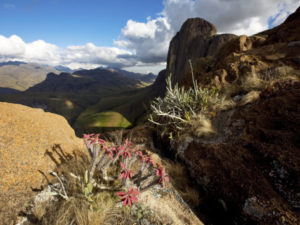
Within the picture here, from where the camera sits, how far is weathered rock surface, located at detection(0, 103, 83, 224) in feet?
8.89

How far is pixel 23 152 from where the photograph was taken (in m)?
3.24

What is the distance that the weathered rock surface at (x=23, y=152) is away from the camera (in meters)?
2.71

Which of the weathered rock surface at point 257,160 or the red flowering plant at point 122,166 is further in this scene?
the weathered rock surface at point 257,160

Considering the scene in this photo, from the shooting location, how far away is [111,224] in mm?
2252

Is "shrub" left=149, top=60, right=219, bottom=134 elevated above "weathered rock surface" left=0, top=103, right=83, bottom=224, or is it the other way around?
"shrub" left=149, top=60, right=219, bottom=134

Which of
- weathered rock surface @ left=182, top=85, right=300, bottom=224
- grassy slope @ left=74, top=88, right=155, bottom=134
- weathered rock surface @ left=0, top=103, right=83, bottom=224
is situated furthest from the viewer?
grassy slope @ left=74, top=88, right=155, bottom=134

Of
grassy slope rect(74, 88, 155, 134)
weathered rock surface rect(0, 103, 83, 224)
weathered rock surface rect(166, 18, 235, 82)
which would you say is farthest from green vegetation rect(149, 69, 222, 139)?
grassy slope rect(74, 88, 155, 134)

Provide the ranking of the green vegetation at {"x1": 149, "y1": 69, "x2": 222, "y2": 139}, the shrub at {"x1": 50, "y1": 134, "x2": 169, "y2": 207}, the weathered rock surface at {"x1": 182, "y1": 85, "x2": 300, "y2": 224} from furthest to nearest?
the green vegetation at {"x1": 149, "y1": 69, "x2": 222, "y2": 139}, the weathered rock surface at {"x1": 182, "y1": 85, "x2": 300, "y2": 224}, the shrub at {"x1": 50, "y1": 134, "x2": 169, "y2": 207}

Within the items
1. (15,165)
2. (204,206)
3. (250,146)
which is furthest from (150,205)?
(15,165)

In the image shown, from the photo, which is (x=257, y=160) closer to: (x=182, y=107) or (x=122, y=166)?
(x=122, y=166)

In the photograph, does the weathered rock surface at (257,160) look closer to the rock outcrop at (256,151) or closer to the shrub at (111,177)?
the rock outcrop at (256,151)

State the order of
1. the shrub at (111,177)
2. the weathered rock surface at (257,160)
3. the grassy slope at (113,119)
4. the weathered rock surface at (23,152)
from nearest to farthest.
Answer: the shrub at (111,177) → the weathered rock surface at (257,160) → the weathered rock surface at (23,152) → the grassy slope at (113,119)

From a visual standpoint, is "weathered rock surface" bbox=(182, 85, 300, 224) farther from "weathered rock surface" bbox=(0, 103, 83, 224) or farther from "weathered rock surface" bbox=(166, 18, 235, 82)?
"weathered rock surface" bbox=(166, 18, 235, 82)

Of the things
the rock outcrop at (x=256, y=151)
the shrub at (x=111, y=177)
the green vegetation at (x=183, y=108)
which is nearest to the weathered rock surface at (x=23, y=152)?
the shrub at (x=111, y=177)
